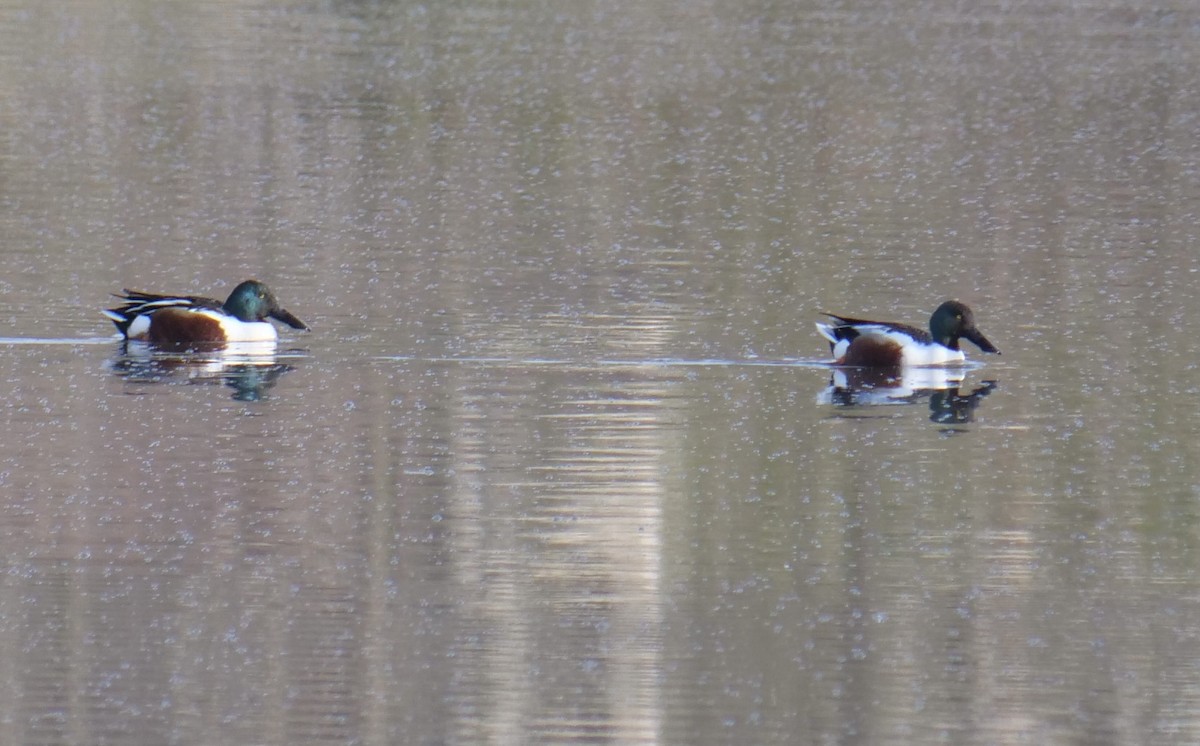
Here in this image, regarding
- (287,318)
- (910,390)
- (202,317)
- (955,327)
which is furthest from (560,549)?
(202,317)

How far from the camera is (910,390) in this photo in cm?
1264

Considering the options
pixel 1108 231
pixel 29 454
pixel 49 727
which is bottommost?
pixel 49 727

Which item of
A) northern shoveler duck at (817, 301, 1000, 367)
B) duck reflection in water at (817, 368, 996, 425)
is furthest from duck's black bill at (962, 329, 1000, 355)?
duck reflection in water at (817, 368, 996, 425)

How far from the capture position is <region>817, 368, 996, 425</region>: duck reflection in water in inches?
471

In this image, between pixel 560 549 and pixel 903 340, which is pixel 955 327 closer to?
pixel 903 340

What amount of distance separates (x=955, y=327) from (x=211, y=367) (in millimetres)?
4434

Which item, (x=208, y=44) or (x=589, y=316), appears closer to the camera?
(x=589, y=316)

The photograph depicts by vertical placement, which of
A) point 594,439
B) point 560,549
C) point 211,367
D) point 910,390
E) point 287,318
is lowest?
point 560,549

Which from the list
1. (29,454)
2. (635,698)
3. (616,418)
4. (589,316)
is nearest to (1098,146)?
(589,316)

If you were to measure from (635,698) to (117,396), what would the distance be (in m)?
5.52

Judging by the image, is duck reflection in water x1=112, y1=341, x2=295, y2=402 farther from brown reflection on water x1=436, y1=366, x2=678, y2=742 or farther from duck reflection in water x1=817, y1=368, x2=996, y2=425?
duck reflection in water x1=817, y1=368, x2=996, y2=425

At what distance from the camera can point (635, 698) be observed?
7.05 metres

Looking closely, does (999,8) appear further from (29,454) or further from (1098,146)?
(29,454)

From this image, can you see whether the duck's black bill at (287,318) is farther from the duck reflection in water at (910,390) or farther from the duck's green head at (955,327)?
the duck's green head at (955,327)
